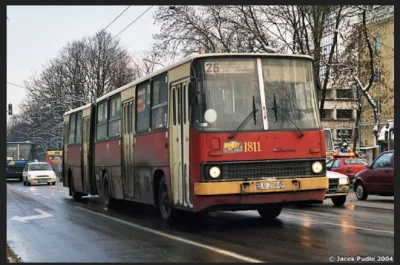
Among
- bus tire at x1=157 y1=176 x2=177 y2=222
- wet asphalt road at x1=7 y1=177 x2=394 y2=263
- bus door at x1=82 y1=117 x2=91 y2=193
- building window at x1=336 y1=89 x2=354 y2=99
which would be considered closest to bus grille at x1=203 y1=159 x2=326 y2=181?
wet asphalt road at x1=7 y1=177 x2=394 y2=263

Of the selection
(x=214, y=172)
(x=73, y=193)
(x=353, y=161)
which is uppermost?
(x=214, y=172)

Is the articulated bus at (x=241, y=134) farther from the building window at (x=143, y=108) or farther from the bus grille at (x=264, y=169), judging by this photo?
the building window at (x=143, y=108)

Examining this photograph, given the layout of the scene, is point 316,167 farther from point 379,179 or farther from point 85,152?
point 85,152

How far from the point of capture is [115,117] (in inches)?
701

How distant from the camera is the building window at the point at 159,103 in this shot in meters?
13.3

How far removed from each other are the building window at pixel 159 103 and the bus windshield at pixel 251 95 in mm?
1740

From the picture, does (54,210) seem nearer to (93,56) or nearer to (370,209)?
(370,209)

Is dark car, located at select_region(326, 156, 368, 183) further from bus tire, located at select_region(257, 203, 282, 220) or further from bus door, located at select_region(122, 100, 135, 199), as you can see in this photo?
bus tire, located at select_region(257, 203, 282, 220)

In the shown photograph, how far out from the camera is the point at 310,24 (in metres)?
39.0

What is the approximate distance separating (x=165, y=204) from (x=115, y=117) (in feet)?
16.3

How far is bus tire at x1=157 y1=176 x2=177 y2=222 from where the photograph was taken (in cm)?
1312

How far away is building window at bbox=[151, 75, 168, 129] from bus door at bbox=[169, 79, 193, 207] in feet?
1.48

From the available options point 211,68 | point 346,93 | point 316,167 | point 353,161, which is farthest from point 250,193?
point 346,93

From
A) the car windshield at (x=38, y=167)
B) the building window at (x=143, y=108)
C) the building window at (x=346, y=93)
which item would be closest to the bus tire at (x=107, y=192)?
the building window at (x=143, y=108)
